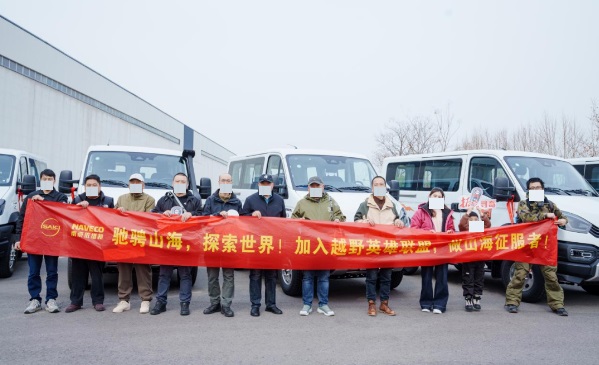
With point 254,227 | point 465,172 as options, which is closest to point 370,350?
point 254,227

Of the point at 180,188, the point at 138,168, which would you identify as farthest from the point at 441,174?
the point at 138,168

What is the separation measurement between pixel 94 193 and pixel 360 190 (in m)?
4.31

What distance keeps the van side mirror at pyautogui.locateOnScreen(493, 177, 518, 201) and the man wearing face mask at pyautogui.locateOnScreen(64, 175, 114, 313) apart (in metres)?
6.12

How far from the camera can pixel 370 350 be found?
550 cm

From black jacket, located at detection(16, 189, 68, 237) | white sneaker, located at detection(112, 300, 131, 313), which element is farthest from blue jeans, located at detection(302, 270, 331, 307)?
black jacket, located at detection(16, 189, 68, 237)

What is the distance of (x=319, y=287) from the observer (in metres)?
7.29

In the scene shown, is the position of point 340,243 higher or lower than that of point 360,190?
lower

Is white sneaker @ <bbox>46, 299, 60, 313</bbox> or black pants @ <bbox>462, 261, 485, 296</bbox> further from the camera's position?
black pants @ <bbox>462, 261, 485, 296</bbox>

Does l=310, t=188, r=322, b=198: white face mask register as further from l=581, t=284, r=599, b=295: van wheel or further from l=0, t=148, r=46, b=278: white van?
l=581, t=284, r=599, b=295: van wheel

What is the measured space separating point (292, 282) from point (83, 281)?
302cm

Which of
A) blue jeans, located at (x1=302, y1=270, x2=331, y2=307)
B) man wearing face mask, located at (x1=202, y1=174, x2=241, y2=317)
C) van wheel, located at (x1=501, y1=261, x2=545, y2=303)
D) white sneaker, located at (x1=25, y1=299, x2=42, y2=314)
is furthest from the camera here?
van wheel, located at (x1=501, y1=261, x2=545, y2=303)

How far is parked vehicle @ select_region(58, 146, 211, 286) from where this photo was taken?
348 inches

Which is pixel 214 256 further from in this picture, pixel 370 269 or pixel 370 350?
pixel 370 350

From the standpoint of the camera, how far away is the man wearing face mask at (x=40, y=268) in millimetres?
6828
